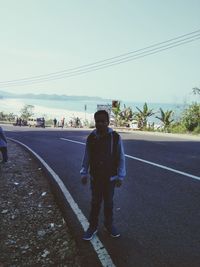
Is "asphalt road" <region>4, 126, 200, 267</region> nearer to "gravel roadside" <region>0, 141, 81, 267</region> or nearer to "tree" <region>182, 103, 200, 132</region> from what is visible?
"gravel roadside" <region>0, 141, 81, 267</region>

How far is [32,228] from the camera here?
595cm

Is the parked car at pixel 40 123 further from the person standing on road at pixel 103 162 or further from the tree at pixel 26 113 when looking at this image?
the person standing on road at pixel 103 162

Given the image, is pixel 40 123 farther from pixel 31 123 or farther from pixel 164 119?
pixel 164 119

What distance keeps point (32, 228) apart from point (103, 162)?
6.82 ft

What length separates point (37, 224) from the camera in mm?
6117

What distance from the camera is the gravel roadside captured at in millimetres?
4758

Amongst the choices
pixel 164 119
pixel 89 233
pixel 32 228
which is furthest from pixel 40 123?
pixel 89 233

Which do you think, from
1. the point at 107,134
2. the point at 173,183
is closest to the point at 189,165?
the point at 173,183

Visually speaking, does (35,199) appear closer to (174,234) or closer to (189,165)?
(174,234)

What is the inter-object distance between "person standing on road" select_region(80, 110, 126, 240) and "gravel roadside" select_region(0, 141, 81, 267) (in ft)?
1.79

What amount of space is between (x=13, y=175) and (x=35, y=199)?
306 centimetres

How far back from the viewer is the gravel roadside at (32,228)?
476 centimetres

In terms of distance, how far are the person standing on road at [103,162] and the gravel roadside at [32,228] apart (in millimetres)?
546

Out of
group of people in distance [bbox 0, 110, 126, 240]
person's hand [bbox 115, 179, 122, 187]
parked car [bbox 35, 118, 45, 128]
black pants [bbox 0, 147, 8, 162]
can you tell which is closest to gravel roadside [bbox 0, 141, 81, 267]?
group of people in distance [bbox 0, 110, 126, 240]
